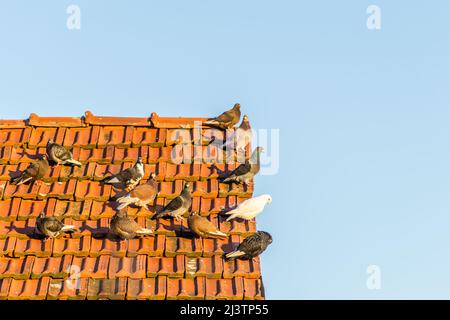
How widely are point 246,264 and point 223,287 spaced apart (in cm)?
44

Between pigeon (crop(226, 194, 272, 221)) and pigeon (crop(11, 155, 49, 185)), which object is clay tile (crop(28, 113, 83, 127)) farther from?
pigeon (crop(226, 194, 272, 221))

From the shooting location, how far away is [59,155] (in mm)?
11461

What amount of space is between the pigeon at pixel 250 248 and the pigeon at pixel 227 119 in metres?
2.10

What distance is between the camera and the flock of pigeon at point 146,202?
10.5m

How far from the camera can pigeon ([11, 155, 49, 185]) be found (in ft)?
36.9

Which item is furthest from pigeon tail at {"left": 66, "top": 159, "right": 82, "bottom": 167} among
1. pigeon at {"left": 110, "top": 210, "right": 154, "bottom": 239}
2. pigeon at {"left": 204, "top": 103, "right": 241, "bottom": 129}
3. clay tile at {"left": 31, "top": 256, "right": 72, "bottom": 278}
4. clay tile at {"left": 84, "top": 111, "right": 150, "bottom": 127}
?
pigeon at {"left": 204, "top": 103, "right": 241, "bottom": 129}

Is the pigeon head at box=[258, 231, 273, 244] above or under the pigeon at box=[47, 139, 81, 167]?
under

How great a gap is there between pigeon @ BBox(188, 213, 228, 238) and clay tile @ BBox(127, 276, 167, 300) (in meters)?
0.63

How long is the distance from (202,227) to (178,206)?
0.35 m

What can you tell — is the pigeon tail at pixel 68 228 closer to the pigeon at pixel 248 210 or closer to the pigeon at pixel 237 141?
the pigeon at pixel 248 210

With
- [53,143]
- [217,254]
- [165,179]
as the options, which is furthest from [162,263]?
[53,143]

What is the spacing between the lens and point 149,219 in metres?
11.0

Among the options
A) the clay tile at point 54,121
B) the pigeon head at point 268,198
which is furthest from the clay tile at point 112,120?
the pigeon head at point 268,198
